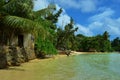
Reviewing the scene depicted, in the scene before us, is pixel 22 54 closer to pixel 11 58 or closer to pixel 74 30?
pixel 11 58

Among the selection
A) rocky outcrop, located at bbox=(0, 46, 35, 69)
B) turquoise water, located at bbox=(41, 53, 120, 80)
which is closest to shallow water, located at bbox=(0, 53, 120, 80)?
turquoise water, located at bbox=(41, 53, 120, 80)

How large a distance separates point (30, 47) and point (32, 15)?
22.9 ft

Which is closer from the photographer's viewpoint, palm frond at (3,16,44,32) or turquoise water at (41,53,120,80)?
turquoise water at (41,53,120,80)

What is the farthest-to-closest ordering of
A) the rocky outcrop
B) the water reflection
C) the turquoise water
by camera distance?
the rocky outcrop
the water reflection
the turquoise water

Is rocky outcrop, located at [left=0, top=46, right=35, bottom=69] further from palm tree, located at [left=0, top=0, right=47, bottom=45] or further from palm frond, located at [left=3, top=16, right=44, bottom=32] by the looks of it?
palm frond, located at [left=3, top=16, right=44, bottom=32]

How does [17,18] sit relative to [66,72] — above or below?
above

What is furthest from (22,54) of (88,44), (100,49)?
(100,49)

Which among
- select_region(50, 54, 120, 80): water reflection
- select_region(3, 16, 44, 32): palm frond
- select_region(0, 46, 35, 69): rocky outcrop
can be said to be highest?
select_region(3, 16, 44, 32): palm frond

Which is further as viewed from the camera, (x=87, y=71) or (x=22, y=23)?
(x=87, y=71)

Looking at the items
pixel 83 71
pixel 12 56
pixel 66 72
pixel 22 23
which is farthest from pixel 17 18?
pixel 83 71

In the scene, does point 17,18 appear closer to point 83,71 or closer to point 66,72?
point 66,72

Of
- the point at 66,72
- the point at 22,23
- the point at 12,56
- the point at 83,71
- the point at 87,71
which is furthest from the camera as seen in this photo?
the point at 12,56

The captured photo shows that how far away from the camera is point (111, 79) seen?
1386 centimetres

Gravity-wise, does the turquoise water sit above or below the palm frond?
below
